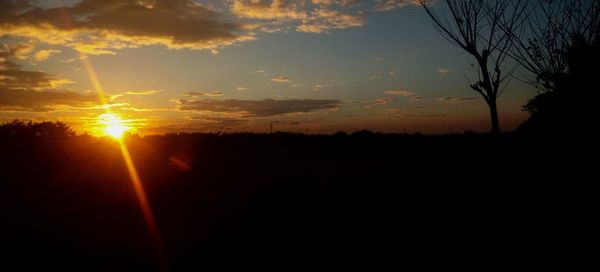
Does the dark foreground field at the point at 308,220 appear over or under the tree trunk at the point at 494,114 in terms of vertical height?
under

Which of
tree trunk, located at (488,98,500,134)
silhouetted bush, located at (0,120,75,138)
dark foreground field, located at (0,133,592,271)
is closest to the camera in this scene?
dark foreground field, located at (0,133,592,271)

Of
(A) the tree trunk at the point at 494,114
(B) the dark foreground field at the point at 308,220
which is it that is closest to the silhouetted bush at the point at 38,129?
(B) the dark foreground field at the point at 308,220

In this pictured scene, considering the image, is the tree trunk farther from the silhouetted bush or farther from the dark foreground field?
the silhouetted bush

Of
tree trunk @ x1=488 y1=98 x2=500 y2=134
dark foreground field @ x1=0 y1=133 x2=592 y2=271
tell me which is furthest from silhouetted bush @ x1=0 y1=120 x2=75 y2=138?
tree trunk @ x1=488 y1=98 x2=500 y2=134

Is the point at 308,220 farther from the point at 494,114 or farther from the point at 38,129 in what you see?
the point at 38,129

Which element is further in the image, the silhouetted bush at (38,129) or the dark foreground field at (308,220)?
the silhouetted bush at (38,129)

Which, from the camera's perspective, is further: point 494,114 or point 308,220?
point 494,114

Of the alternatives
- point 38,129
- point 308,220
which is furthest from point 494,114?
point 38,129

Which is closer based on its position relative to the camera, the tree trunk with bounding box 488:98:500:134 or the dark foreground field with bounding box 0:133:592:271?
the dark foreground field with bounding box 0:133:592:271

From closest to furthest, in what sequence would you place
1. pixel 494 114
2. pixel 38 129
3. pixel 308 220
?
pixel 308 220
pixel 494 114
pixel 38 129

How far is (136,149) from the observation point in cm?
2711

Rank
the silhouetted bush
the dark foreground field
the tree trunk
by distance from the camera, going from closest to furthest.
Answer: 1. the dark foreground field
2. the tree trunk
3. the silhouetted bush

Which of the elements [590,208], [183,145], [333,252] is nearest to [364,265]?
[333,252]

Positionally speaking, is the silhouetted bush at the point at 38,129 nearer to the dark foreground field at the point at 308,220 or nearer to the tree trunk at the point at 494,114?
the dark foreground field at the point at 308,220
